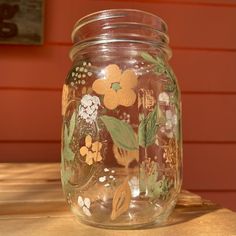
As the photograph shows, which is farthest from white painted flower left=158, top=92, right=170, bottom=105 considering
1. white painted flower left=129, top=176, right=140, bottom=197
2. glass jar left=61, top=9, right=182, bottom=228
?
white painted flower left=129, top=176, right=140, bottom=197

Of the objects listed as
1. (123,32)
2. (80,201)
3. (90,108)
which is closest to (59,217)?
(80,201)

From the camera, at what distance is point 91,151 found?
0.42 meters

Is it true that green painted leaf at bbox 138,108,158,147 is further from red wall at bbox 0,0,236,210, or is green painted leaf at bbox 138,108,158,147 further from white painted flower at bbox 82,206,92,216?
red wall at bbox 0,0,236,210

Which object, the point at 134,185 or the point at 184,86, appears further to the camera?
the point at 184,86

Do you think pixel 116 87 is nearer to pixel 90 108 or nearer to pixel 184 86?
pixel 90 108

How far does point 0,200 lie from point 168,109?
284mm

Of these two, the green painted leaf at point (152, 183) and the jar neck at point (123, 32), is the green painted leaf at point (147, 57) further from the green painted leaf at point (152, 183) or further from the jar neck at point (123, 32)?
the green painted leaf at point (152, 183)

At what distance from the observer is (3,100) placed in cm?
107

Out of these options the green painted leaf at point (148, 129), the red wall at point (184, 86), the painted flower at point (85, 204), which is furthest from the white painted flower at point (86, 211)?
the red wall at point (184, 86)

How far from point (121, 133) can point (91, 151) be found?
0.04 meters

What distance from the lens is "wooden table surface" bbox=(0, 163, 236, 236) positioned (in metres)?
0.37

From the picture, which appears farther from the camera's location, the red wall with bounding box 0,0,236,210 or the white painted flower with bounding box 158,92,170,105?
the red wall with bounding box 0,0,236,210

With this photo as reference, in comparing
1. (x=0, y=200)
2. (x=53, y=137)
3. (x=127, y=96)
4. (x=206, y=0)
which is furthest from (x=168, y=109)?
(x=206, y=0)

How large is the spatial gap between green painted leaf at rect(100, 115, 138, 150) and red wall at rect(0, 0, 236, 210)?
702 millimetres
